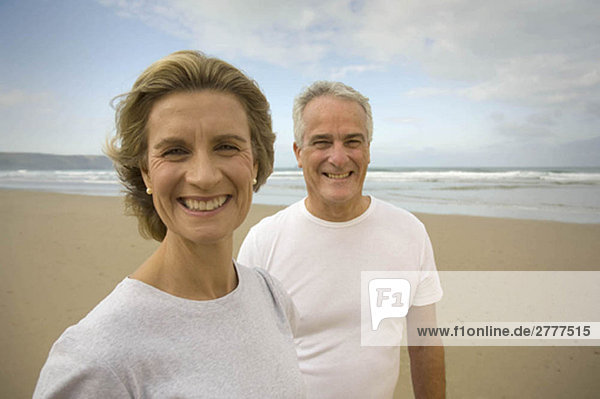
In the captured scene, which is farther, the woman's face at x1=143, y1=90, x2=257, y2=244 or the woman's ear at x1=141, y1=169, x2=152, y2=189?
the woman's ear at x1=141, y1=169, x2=152, y2=189

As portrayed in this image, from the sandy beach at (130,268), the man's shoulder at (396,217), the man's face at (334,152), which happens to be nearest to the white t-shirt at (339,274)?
the man's shoulder at (396,217)

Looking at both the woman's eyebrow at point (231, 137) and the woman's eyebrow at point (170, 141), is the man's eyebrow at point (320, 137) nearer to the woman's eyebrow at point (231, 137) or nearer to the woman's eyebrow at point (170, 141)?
the woman's eyebrow at point (231, 137)

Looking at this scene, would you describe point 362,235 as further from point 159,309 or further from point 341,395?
point 159,309

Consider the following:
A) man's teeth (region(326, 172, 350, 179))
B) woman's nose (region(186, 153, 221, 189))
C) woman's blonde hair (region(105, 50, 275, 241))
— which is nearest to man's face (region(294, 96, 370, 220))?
man's teeth (region(326, 172, 350, 179))

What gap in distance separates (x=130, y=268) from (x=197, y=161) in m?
6.99

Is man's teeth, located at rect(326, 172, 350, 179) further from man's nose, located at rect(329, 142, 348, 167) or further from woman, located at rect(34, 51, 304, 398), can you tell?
woman, located at rect(34, 51, 304, 398)

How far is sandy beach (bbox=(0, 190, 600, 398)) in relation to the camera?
3.89 metres

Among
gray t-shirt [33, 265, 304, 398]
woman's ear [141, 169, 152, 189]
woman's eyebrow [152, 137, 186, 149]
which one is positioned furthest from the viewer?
woman's ear [141, 169, 152, 189]

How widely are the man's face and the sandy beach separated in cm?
281

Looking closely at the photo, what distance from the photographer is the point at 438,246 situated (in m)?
8.35

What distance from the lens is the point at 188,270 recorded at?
47.4 inches

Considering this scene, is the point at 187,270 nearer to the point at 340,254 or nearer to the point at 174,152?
the point at 174,152

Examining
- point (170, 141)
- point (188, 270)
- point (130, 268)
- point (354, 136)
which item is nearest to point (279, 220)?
point (354, 136)

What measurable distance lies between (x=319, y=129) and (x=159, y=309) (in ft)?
5.08
